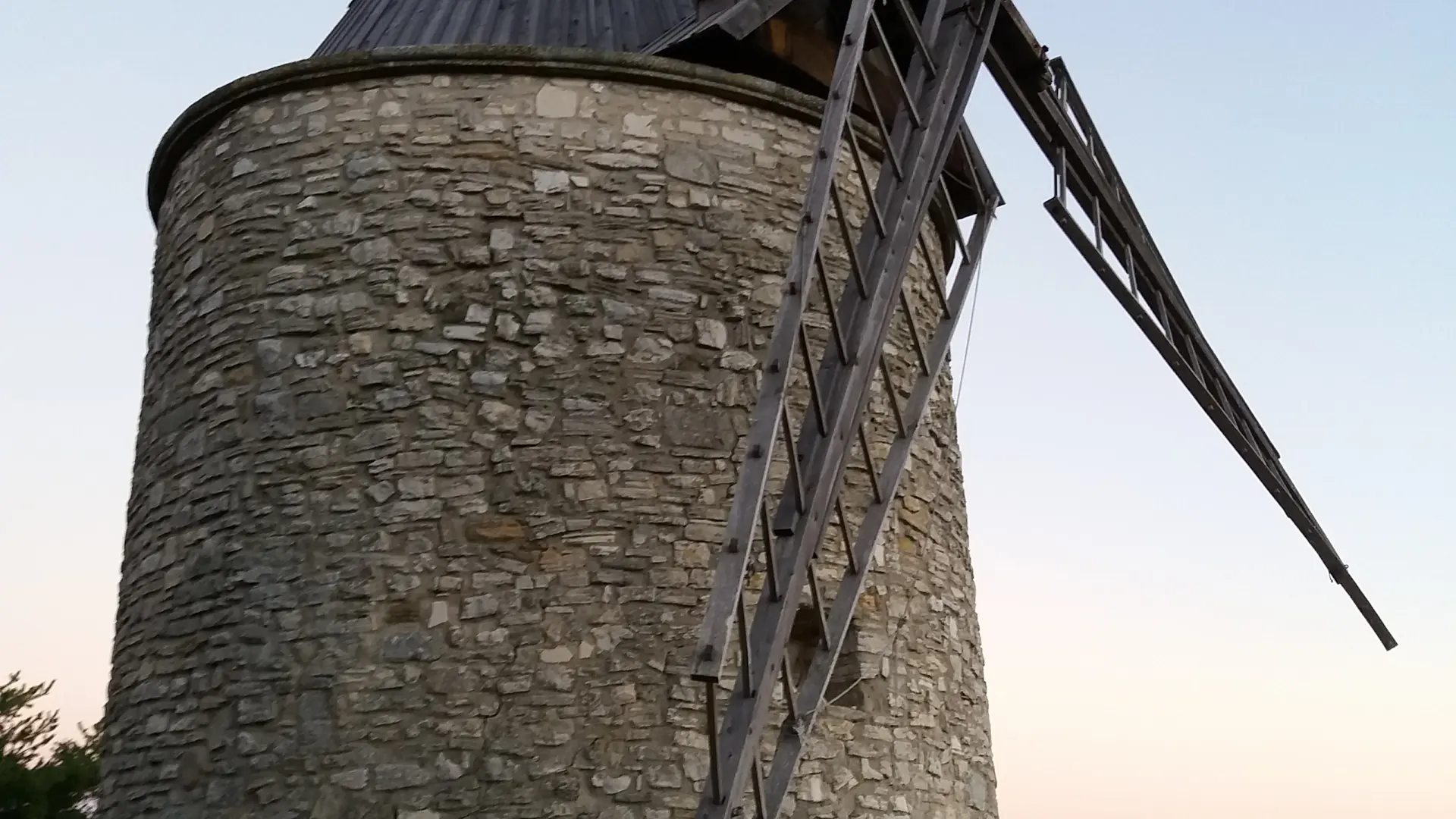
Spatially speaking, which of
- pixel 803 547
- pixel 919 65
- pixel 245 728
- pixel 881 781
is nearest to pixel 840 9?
pixel 919 65

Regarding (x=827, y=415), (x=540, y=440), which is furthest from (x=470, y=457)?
(x=827, y=415)

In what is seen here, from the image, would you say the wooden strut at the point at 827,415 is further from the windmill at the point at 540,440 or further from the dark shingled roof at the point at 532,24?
the dark shingled roof at the point at 532,24

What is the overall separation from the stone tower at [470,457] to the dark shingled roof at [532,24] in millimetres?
450

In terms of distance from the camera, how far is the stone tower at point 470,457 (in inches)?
205

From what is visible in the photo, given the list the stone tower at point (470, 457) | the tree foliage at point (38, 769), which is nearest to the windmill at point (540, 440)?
the stone tower at point (470, 457)

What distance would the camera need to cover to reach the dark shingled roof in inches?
261

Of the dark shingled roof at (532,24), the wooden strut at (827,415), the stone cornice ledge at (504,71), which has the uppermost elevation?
the dark shingled roof at (532,24)

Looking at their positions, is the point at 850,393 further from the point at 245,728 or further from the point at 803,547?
the point at 245,728

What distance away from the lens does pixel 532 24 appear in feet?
22.0

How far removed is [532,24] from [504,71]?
3.03 feet

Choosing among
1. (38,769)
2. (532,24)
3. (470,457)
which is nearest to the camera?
(470,457)

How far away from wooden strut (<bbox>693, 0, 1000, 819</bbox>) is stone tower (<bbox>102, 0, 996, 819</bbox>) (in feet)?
1.55

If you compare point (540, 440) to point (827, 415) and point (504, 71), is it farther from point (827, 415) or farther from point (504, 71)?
point (504, 71)

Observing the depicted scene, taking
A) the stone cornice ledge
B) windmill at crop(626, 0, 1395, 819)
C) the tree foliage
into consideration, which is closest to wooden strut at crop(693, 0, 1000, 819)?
windmill at crop(626, 0, 1395, 819)
